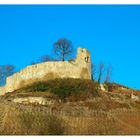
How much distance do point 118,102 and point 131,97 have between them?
17.2ft

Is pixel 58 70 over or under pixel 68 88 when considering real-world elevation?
over

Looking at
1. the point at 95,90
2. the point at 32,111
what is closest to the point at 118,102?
the point at 95,90

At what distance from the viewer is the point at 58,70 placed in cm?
5078

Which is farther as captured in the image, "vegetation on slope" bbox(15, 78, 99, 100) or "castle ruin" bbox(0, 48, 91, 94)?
"castle ruin" bbox(0, 48, 91, 94)

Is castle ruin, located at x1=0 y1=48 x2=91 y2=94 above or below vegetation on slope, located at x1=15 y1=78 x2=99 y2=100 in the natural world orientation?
above

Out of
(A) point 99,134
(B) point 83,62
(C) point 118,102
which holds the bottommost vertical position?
(A) point 99,134

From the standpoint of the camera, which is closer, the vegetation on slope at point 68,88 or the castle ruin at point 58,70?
the vegetation on slope at point 68,88

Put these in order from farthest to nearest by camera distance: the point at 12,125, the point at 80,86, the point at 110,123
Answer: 1. the point at 80,86
2. the point at 110,123
3. the point at 12,125

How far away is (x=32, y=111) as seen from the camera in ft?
42.1

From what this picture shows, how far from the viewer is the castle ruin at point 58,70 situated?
167ft

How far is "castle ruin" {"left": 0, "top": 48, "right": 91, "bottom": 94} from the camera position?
167 ft

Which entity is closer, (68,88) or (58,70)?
(68,88)
